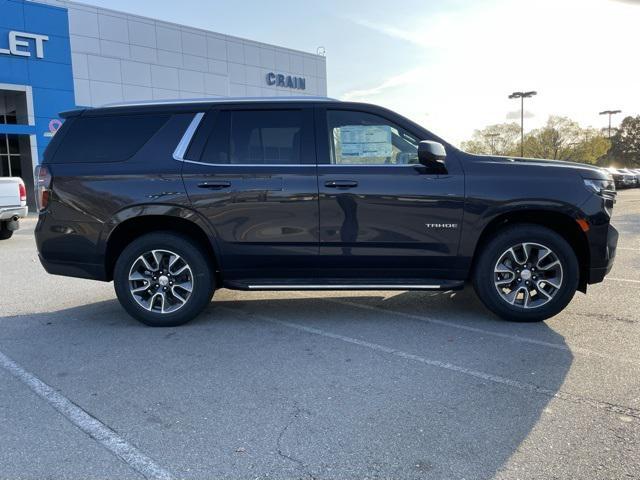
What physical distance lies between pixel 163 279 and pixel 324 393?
2.21m

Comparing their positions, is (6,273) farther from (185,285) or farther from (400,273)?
(400,273)

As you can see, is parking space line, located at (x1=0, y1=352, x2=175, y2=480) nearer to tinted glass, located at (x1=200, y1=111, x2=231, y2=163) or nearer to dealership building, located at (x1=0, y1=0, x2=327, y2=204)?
tinted glass, located at (x1=200, y1=111, x2=231, y2=163)

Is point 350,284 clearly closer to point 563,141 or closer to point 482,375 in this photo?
point 482,375

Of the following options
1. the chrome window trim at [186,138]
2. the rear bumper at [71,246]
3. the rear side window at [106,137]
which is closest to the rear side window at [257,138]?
the chrome window trim at [186,138]

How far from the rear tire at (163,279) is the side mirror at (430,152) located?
87.1 inches

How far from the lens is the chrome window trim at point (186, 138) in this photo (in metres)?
4.78

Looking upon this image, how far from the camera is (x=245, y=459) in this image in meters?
2.65

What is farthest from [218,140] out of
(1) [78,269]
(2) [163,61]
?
(2) [163,61]

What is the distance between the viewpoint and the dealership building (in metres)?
23.0

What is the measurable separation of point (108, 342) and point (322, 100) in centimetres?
294

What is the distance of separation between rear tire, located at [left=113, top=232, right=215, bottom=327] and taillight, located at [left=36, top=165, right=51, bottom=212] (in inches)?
34.8

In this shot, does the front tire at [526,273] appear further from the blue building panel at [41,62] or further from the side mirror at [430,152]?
the blue building panel at [41,62]

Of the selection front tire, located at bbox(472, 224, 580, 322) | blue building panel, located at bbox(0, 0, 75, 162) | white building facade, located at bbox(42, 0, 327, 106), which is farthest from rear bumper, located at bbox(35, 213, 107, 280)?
white building facade, located at bbox(42, 0, 327, 106)

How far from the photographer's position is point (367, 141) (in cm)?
479
